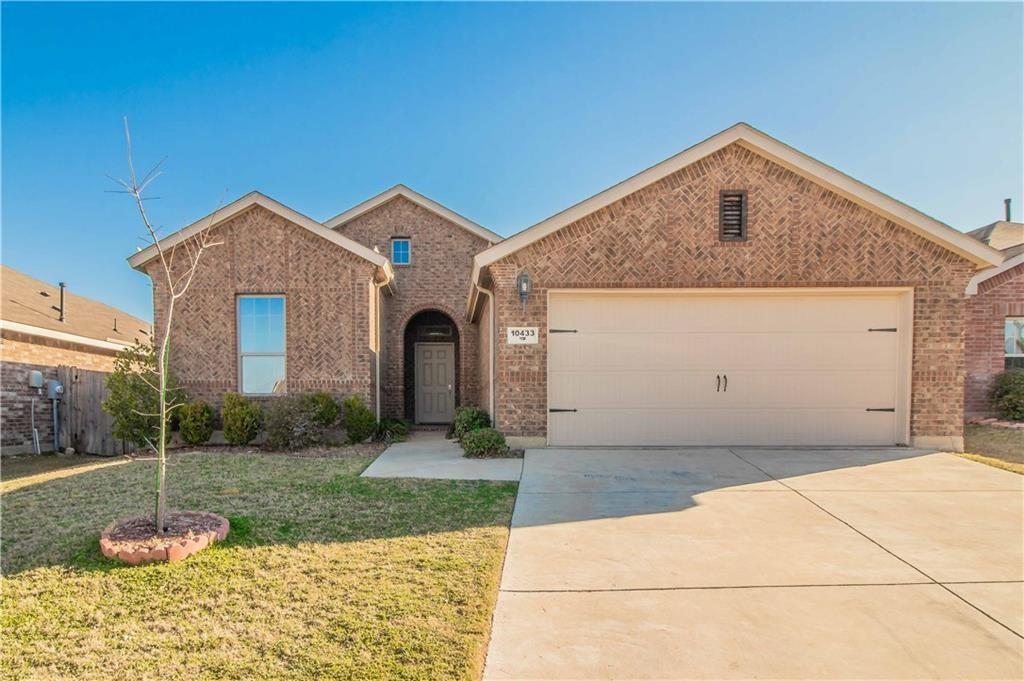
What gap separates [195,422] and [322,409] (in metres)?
2.40

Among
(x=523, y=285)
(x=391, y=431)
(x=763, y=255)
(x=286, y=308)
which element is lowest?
(x=391, y=431)

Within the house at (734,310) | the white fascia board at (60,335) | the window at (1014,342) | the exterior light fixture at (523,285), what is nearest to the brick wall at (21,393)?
the white fascia board at (60,335)

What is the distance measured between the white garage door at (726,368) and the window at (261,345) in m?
5.70

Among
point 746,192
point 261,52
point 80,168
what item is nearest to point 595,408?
point 746,192

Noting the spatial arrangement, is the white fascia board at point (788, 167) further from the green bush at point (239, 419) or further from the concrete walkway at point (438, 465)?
the green bush at point (239, 419)

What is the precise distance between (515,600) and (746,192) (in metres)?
7.71

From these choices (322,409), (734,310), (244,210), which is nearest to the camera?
(734,310)

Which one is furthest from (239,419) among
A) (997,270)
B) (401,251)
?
(997,270)

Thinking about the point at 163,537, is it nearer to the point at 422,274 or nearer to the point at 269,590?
the point at 269,590

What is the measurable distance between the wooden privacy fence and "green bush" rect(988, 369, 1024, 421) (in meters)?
18.9

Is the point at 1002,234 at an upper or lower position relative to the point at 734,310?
upper

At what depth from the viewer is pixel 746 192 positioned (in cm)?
837

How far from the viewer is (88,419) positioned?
10320 millimetres

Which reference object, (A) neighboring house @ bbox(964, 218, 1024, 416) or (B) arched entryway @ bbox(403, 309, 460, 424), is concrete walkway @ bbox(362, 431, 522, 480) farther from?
(A) neighboring house @ bbox(964, 218, 1024, 416)
